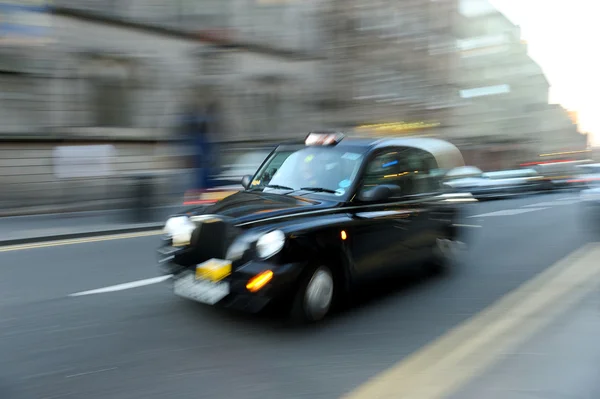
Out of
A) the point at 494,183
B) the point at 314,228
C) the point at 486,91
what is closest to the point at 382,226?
the point at 314,228

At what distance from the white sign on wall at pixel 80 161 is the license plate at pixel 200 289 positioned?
8129 millimetres

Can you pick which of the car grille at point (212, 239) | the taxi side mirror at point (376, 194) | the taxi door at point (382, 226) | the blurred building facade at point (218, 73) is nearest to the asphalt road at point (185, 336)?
the taxi door at point (382, 226)

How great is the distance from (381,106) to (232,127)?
10619 mm

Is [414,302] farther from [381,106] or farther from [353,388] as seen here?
[381,106]

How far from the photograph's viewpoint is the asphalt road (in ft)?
11.2

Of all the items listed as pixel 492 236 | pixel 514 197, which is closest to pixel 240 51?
pixel 514 197

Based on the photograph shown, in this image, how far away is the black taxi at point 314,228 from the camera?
425cm

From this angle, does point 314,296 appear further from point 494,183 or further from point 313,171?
point 494,183

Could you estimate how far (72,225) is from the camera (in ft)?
32.5

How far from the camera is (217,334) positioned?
4.28 m

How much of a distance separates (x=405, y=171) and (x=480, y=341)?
2.15m

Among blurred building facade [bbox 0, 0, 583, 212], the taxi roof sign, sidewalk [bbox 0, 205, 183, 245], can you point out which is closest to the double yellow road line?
the taxi roof sign

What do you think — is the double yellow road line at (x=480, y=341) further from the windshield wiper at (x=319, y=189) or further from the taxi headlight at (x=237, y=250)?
the windshield wiper at (x=319, y=189)

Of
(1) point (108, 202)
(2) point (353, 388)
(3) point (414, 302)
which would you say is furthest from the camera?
(1) point (108, 202)
